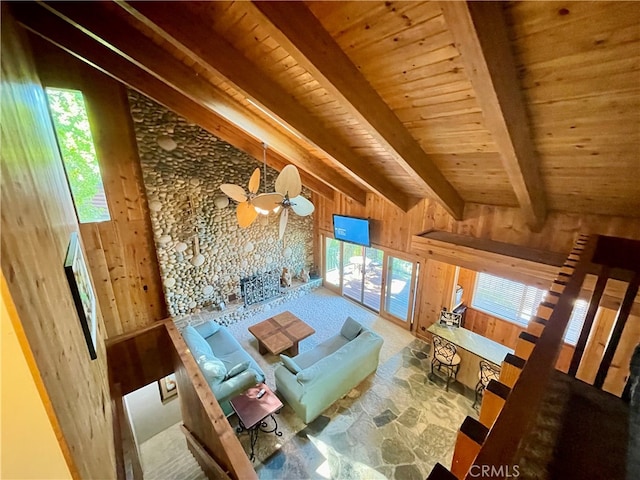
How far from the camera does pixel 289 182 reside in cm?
304

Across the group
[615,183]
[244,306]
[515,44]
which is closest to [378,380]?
[244,306]

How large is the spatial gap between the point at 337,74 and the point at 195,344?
174 inches

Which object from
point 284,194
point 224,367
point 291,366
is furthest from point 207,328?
point 284,194

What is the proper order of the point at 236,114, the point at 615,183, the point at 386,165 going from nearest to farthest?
the point at 615,183 → the point at 236,114 → the point at 386,165

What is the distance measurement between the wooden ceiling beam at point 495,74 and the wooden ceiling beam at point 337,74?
95 centimetres

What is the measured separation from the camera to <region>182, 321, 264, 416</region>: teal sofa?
12.4 feet

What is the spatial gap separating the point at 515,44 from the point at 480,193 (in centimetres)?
262

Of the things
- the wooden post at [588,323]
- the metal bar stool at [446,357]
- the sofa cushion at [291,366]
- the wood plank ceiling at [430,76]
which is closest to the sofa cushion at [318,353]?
the sofa cushion at [291,366]

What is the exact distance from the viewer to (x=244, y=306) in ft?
21.0

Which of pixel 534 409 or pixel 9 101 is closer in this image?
pixel 534 409

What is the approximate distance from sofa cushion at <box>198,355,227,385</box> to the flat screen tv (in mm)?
3990

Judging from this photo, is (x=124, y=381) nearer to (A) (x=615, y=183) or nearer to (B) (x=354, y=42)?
(B) (x=354, y=42)

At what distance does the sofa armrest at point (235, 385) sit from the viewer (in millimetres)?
3705

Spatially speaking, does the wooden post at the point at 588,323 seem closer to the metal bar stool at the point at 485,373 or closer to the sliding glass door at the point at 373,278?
the metal bar stool at the point at 485,373
